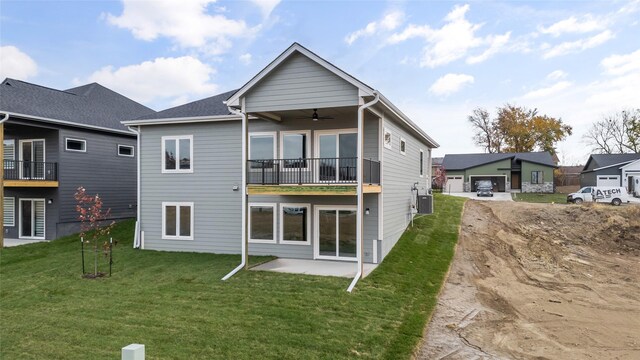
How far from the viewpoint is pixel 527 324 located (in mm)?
8750

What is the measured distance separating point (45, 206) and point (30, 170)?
5.94 feet

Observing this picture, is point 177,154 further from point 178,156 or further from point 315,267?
point 315,267

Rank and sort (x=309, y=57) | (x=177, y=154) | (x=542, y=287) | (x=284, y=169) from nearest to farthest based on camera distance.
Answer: (x=309, y=57) → (x=542, y=287) → (x=284, y=169) → (x=177, y=154)

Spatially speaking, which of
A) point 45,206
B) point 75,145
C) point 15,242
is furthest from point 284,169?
point 15,242

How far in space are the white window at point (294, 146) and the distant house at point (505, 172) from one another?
3256 cm

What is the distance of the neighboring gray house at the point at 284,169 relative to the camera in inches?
436

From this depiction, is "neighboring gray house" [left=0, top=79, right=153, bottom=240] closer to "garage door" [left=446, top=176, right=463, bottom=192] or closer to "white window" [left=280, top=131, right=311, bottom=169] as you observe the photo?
"white window" [left=280, top=131, right=311, bottom=169]

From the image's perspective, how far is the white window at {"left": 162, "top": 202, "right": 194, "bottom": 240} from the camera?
49.3 ft

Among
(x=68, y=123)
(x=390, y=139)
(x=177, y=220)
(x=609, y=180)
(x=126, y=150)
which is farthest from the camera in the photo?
(x=609, y=180)

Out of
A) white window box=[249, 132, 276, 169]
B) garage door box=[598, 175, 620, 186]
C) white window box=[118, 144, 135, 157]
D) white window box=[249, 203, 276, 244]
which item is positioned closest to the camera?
white window box=[249, 132, 276, 169]

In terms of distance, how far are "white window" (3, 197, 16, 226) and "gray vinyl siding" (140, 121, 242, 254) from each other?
8.70 metres

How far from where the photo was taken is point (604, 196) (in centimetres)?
2812

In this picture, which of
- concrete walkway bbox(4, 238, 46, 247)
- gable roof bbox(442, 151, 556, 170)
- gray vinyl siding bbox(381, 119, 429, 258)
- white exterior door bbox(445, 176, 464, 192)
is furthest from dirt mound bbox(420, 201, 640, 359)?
white exterior door bbox(445, 176, 464, 192)

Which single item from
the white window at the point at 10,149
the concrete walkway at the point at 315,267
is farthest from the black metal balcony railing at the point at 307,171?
the white window at the point at 10,149
